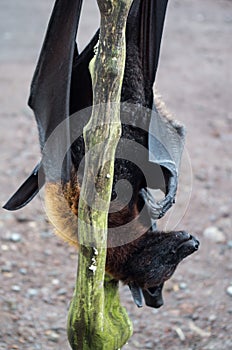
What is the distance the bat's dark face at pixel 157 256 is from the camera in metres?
1.92

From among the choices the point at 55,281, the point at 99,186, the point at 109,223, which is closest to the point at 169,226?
the point at 109,223

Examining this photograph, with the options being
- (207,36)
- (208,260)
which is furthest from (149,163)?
(207,36)

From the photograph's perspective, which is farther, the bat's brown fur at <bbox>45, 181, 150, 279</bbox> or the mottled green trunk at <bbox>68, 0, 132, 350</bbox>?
the bat's brown fur at <bbox>45, 181, 150, 279</bbox>

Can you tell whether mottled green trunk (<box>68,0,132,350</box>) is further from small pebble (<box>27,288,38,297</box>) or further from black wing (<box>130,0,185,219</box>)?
small pebble (<box>27,288,38,297</box>)

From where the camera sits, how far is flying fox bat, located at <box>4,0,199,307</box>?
6.57 feet

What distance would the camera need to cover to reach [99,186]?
5.69 ft

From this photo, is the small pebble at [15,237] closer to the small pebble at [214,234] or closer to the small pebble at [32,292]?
the small pebble at [32,292]

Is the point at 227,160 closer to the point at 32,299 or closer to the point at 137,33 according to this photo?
the point at 32,299

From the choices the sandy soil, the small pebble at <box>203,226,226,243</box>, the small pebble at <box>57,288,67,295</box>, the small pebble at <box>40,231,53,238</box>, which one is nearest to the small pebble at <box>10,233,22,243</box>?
the sandy soil

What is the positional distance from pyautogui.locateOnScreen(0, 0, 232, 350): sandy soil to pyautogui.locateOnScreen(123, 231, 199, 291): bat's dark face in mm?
427

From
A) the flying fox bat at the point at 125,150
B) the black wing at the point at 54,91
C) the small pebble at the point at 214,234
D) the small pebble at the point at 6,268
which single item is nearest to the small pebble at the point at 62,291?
the small pebble at the point at 6,268

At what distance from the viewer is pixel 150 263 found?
196 centimetres

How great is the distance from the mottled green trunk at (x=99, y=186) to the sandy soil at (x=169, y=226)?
637mm

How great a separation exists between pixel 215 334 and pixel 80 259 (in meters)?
1.31
